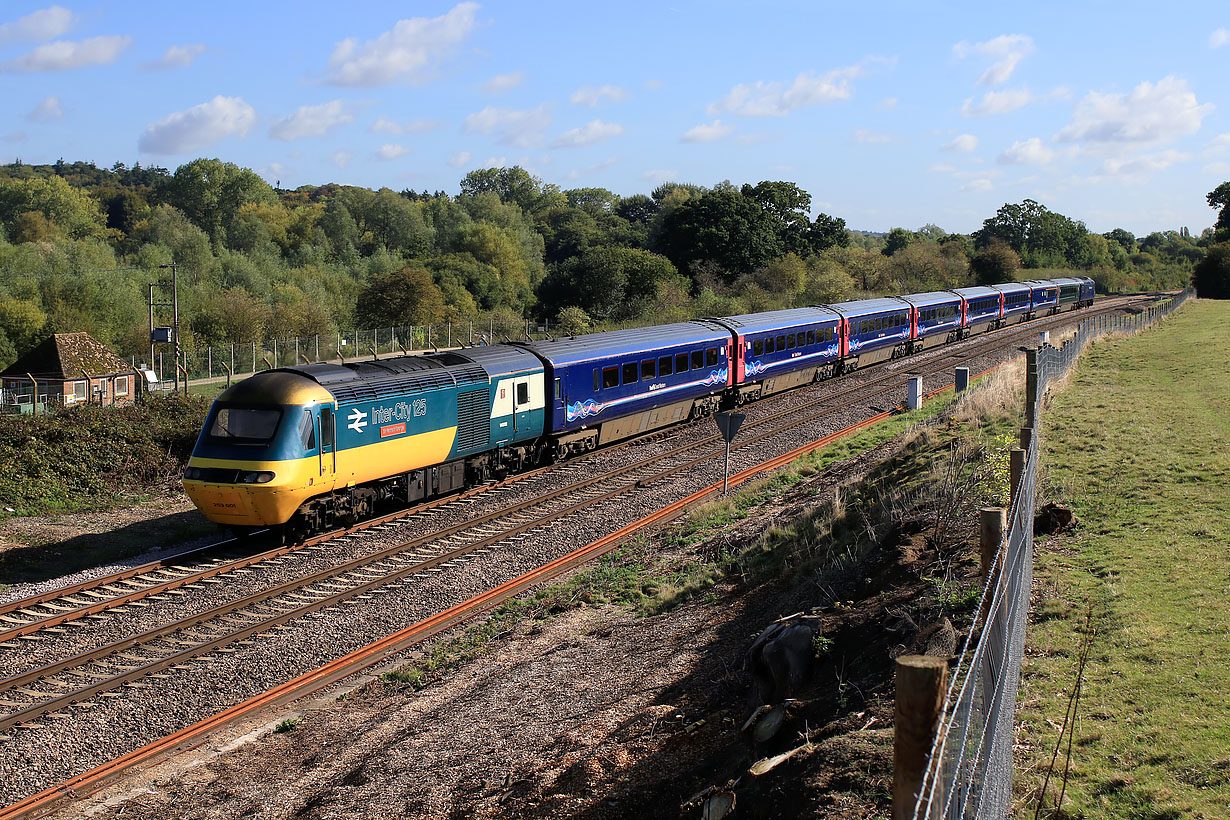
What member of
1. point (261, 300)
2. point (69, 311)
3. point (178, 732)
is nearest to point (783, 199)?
point (261, 300)

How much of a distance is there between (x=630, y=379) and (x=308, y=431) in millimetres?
11245

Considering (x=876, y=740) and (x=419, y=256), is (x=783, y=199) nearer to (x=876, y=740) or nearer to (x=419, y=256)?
(x=419, y=256)

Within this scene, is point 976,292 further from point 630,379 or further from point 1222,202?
point 1222,202

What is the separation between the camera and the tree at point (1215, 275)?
76625mm

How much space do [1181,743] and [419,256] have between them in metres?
91.2

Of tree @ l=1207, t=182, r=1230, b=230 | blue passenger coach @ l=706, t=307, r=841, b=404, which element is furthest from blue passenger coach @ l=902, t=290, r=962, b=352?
tree @ l=1207, t=182, r=1230, b=230

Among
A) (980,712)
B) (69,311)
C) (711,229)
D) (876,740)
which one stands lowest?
(876,740)

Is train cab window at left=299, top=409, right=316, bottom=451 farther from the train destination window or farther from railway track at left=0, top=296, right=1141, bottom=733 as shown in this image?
railway track at left=0, top=296, right=1141, bottom=733

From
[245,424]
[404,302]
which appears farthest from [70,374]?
[245,424]

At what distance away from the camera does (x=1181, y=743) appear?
248 inches

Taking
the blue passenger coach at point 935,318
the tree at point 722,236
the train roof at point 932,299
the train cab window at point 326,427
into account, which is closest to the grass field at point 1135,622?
the train cab window at point 326,427

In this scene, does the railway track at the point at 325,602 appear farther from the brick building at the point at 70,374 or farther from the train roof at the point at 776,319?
the brick building at the point at 70,374

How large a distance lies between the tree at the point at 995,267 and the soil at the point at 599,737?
302ft

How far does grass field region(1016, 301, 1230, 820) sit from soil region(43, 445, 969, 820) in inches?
45.7
